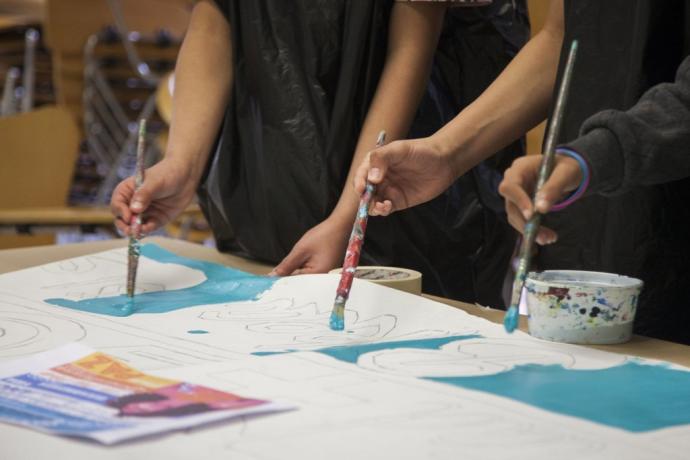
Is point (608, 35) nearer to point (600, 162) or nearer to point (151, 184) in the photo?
point (600, 162)

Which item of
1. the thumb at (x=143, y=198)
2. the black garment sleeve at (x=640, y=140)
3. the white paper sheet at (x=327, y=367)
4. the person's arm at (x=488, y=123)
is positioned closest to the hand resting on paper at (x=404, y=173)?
the person's arm at (x=488, y=123)

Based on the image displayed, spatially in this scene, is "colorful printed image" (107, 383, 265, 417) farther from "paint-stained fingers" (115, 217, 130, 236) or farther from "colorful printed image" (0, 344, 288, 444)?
"paint-stained fingers" (115, 217, 130, 236)

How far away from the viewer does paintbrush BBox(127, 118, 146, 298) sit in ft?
3.61

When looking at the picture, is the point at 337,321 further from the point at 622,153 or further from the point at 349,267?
the point at 622,153

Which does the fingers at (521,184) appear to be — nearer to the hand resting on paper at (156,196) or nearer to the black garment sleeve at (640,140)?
the black garment sleeve at (640,140)

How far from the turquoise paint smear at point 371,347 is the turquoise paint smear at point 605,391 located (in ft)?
0.29

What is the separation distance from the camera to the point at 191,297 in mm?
1077

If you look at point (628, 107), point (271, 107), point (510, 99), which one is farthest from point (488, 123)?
point (271, 107)

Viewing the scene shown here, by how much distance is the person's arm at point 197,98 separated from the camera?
1.35 m

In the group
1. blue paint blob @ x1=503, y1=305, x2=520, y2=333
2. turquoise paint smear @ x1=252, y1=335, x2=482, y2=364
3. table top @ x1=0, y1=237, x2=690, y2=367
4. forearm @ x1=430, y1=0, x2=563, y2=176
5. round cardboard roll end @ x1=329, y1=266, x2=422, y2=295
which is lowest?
table top @ x1=0, y1=237, x2=690, y2=367

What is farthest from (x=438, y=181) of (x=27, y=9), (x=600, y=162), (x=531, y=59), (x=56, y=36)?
(x=27, y=9)

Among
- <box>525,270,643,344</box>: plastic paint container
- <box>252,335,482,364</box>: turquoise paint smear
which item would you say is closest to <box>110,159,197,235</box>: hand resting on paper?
<box>252,335,482,364</box>: turquoise paint smear

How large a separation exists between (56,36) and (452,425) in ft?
11.7

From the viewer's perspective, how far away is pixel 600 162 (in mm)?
800
